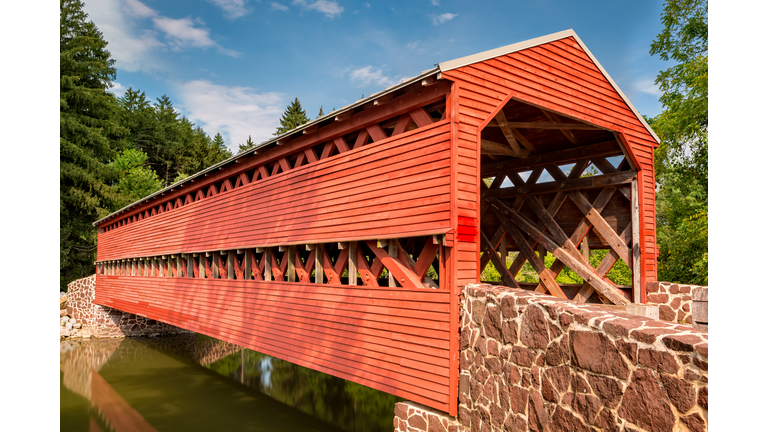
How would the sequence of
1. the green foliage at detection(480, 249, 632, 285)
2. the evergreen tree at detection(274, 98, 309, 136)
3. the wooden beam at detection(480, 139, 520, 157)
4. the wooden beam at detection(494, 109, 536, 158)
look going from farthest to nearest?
the evergreen tree at detection(274, 98, 309, 136)
the green foliage at detection(480, 249, 632, 285)
the wooden beam at detection(480, 139, 520, 157)
the wooden beam at detection(494, 109, 536, 158)

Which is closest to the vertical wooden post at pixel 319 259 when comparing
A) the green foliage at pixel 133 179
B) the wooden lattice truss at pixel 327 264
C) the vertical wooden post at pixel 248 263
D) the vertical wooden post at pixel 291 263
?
the wooden lattice truss at pixel 327 264

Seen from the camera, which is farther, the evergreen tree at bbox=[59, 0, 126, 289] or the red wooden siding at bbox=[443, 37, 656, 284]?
the evergreen tree at bbox=[59, 0, 126, 289]

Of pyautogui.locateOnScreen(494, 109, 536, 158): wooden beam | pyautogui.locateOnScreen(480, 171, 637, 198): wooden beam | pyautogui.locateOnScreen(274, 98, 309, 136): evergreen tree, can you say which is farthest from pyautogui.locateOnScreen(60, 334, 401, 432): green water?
pyautogui.locateOnScreen(274, 98, 309, 136): evergreen tree

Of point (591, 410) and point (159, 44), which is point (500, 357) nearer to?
point (591, 410)

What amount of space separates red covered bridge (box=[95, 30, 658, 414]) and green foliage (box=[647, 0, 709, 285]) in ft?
33.4

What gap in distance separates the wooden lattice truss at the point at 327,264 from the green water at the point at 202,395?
3.46 meters

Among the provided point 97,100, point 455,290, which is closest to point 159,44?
point 97,100

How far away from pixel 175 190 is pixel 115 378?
6703mm

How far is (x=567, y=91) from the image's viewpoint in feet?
24.5

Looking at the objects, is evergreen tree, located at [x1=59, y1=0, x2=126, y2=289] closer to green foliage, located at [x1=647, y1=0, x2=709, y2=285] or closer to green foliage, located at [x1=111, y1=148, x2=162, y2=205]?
green foliage, located at [x1=111, y1=148, x2=162, y2=205]

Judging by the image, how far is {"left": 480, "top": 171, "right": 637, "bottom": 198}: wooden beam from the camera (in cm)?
891

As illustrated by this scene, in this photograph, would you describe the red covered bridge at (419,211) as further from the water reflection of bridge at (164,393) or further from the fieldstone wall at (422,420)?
the water reflection of bridge at (164,393)

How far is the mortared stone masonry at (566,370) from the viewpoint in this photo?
342cm

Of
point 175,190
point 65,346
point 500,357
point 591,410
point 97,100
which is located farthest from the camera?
point 97,100
